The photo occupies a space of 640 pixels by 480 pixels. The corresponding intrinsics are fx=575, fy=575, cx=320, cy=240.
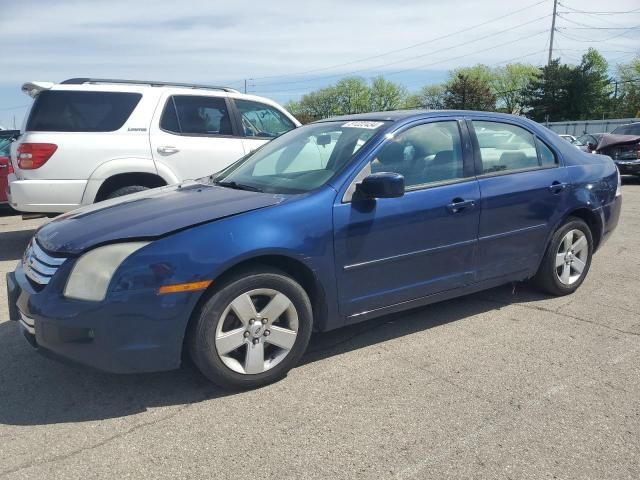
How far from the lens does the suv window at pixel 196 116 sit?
22.1ft

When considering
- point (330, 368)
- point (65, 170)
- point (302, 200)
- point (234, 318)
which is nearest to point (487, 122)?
point (302, 200)

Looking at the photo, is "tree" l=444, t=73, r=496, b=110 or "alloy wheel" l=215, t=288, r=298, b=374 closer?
"alloy wheel" l=215, t=288, r=298, b=374

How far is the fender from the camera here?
6.18m

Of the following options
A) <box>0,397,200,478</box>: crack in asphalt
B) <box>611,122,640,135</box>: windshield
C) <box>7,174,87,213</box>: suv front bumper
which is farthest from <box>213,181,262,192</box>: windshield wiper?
<box>611,122,640,135</box>: windshield

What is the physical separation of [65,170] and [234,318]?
3.87m

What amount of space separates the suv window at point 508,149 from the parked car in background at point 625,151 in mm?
11707

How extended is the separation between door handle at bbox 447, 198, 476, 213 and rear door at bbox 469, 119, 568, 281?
13 centimetres

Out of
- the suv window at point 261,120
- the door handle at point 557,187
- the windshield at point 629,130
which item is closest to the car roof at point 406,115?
the door handle at point 557,187

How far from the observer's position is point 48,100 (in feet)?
20.4

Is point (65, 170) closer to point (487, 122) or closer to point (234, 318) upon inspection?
point (234, 318)

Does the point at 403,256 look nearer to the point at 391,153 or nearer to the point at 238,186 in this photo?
the point at 391,153

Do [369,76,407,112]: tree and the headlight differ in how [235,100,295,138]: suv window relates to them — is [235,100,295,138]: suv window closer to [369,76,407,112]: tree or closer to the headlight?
the headlight

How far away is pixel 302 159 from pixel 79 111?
3451 mm

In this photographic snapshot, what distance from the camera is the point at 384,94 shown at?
107750 millimetres
